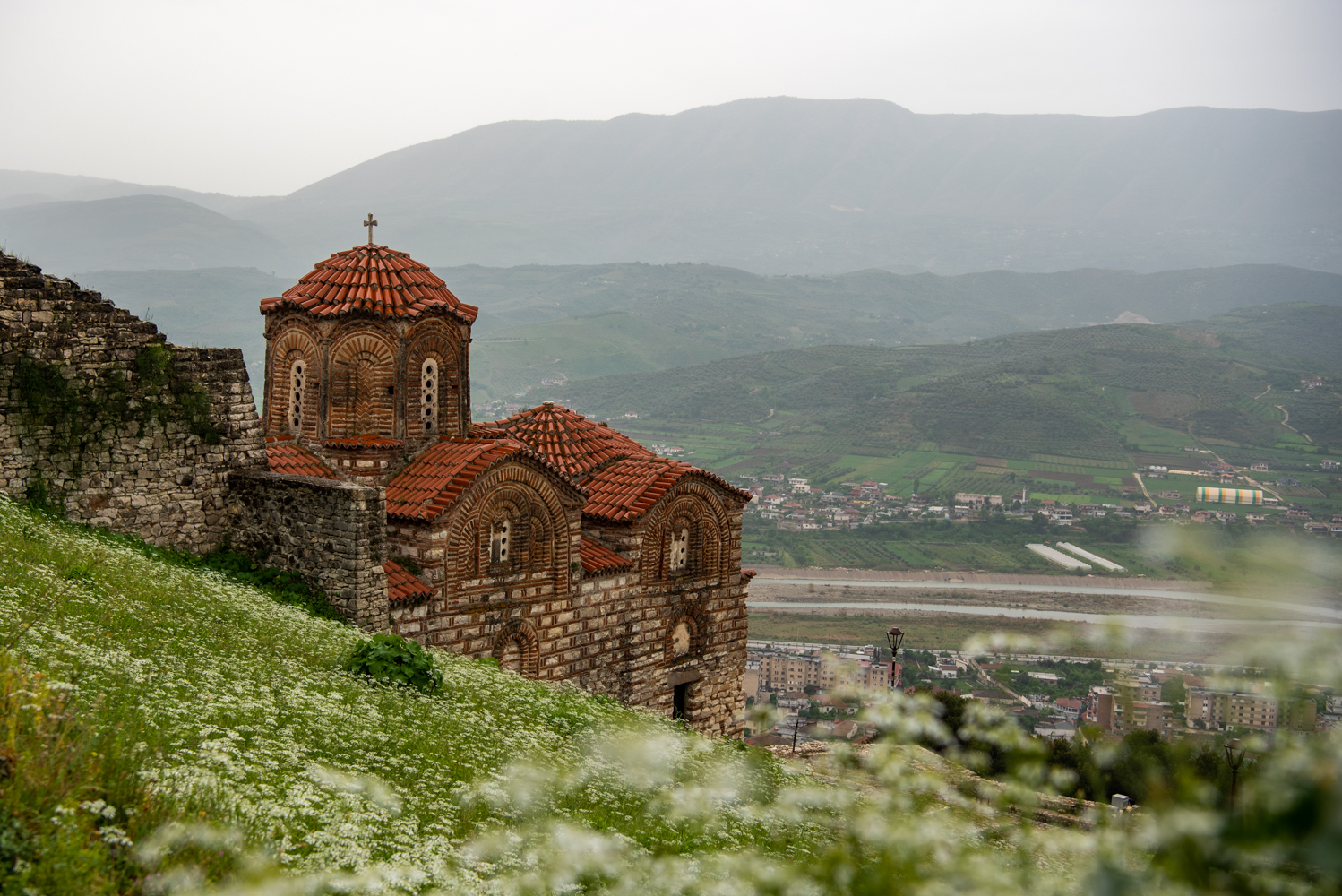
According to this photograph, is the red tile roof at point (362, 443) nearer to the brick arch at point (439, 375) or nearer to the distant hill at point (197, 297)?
the brick arch at point (439, 375)

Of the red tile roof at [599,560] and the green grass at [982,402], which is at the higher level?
the green grass at [982,402]

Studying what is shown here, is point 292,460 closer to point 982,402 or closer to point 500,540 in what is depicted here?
point 500,540

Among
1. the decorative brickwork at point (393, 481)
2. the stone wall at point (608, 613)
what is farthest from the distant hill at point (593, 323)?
the decorative brickwork at point (393, 481)

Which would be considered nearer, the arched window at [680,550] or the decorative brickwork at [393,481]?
the decorative brickwork at [393,481]

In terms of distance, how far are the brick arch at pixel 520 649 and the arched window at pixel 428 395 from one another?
135 inches

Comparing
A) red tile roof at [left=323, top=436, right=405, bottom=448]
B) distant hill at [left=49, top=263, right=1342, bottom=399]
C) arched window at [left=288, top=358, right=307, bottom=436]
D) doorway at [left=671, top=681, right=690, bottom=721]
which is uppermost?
distant hill at [left=49, top=263, right=1342, bottom=399]

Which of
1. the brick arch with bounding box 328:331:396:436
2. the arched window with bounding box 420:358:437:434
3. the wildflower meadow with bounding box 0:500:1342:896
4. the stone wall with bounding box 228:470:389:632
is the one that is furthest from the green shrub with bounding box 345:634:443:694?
the arched window with bounding box 420:358:437:434

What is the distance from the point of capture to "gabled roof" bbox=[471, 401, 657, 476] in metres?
16.2

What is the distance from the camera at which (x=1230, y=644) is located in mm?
3008

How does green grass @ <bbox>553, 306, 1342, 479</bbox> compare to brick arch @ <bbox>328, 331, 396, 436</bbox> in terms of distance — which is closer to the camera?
brick arch @ <bbox>328, 331, 396, 436</bbox>

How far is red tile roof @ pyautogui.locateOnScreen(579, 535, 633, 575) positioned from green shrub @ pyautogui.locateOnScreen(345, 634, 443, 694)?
4.80 meters

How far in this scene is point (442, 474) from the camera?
13289 mm

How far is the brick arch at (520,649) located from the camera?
1330cm

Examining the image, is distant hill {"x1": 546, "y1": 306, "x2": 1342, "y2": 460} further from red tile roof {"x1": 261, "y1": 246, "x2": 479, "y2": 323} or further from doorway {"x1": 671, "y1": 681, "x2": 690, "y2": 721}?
red tile roof {"x1": 261, "y1": 246, "x2": 479, "y2": 323}
